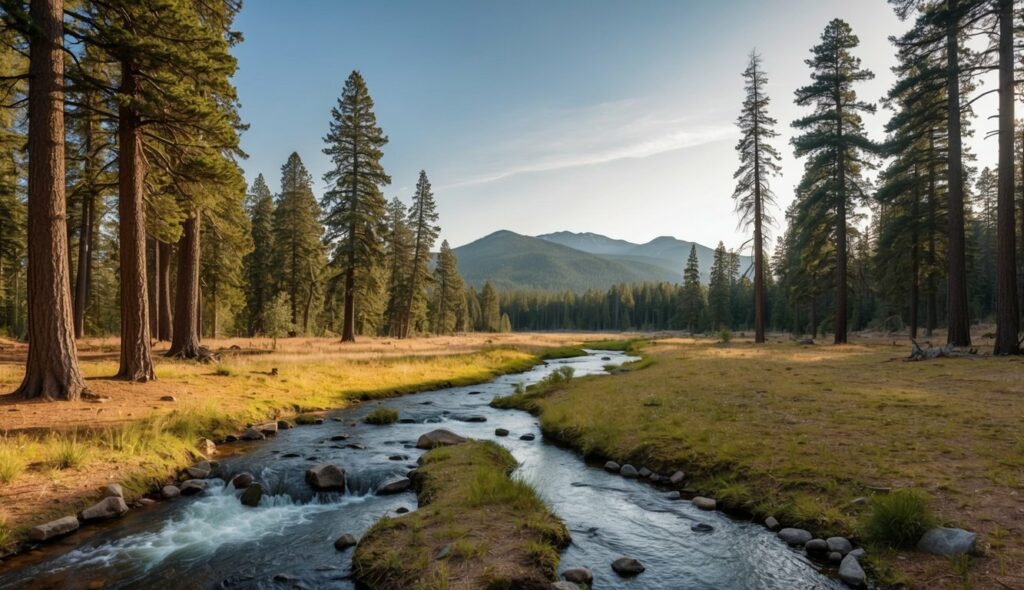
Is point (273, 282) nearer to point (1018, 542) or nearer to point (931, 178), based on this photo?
point (1018, 542)

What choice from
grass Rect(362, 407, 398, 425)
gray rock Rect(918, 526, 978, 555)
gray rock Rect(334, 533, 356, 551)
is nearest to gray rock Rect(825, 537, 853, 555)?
gray rock Rect(918, 526, 978, 555)

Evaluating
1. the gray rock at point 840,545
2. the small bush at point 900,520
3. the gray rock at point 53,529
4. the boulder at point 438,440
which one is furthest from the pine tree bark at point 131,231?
the small bush at point 900,520

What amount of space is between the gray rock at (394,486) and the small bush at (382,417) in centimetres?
595

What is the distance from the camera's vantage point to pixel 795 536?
22.4ft

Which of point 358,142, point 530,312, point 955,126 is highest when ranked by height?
point 358,142

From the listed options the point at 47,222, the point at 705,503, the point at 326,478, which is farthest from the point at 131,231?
the point at 705,503

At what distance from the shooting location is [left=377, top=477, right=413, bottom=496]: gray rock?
31.3 feet

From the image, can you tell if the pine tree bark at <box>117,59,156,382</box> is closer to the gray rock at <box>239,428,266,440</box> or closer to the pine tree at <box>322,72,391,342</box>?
the gray rock at <box>239,428,266,440</box>

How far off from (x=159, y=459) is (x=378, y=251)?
2667 cm

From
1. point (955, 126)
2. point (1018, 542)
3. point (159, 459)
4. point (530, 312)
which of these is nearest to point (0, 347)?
point (159, 459)

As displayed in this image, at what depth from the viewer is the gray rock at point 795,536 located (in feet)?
22.2

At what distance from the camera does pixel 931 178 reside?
108 feet

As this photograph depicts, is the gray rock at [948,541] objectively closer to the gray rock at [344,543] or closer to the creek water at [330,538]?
the creek water at [330,538]

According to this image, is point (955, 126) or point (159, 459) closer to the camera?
point (159, 459)
